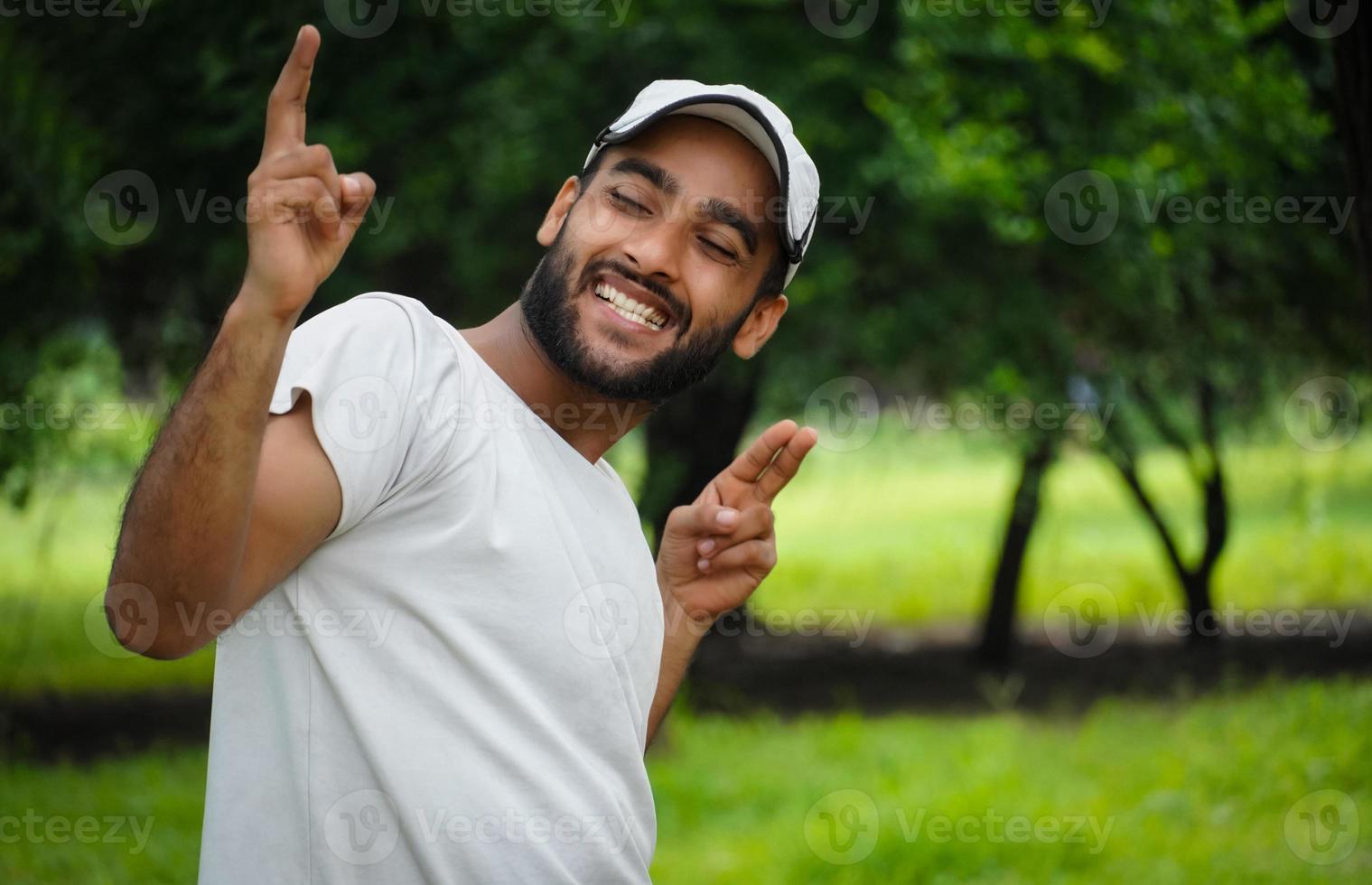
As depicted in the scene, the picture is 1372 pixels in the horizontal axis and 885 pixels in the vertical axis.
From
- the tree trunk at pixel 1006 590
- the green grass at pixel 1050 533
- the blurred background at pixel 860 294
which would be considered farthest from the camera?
the green grass at pixel 1050 533

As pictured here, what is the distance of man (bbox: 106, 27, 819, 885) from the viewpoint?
1.38m

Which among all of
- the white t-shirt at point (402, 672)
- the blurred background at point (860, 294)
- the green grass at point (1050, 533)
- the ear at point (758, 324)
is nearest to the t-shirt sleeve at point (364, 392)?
the white t-shirt at point (402, 672)

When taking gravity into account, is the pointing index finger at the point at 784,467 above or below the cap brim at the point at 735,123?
below

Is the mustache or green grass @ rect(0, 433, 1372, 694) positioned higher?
the mustache

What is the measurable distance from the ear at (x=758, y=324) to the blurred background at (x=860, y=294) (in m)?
3.45

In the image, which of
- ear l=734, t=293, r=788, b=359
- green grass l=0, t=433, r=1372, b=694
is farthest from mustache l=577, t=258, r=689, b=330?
green grass l=0, t=433, r=1372, b=694

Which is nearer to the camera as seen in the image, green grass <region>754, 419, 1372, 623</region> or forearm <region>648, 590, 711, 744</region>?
forearm <region>648, 590, 711, 744</region>

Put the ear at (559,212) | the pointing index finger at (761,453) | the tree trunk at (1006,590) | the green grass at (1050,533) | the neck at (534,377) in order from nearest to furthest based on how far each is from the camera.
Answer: the neck at (534,377) → the ear at (559,212) → the pointing index finger at (761,453) → the tree trunk at (1006,590) → the green grass at (1050,533)

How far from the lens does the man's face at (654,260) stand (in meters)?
1.98

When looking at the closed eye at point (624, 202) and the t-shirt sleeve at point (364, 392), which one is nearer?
the t-shirt sleeve at point (364, 392)

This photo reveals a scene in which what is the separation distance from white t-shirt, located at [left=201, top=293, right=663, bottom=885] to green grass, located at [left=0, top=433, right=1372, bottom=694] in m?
6.00

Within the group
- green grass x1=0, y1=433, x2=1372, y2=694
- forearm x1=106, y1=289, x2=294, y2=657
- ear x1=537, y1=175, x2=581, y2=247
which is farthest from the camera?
green grass x1=0, y1=433, x2=1372, y2=694

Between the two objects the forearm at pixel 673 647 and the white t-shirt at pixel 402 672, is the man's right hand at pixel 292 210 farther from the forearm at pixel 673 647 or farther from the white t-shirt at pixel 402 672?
the forearm at pixel 673 647

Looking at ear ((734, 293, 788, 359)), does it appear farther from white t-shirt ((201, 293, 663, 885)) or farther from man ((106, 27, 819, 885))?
white t-shirt ((201, 293, 663, 885))
